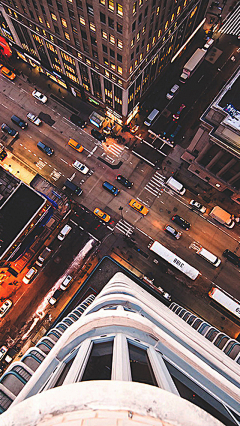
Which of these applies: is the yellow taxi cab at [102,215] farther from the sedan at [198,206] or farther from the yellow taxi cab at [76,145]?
the sedan at [198,206]

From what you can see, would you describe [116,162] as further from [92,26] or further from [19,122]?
[92,26]

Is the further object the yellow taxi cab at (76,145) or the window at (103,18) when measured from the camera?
the yellow taxi cab at (76,145)

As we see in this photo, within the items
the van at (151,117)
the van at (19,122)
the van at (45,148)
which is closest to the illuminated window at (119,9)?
the van at (151,117)

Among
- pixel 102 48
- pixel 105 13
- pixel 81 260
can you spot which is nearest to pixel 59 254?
pixel 81 260

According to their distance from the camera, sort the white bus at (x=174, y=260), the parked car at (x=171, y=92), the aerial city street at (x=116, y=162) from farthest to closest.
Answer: the parked car at (x=171, y=92) < the white bus at (x=174, y=260) < the aerial city street at (x=116, y=162)

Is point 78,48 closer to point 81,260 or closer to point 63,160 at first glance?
point 63,160
